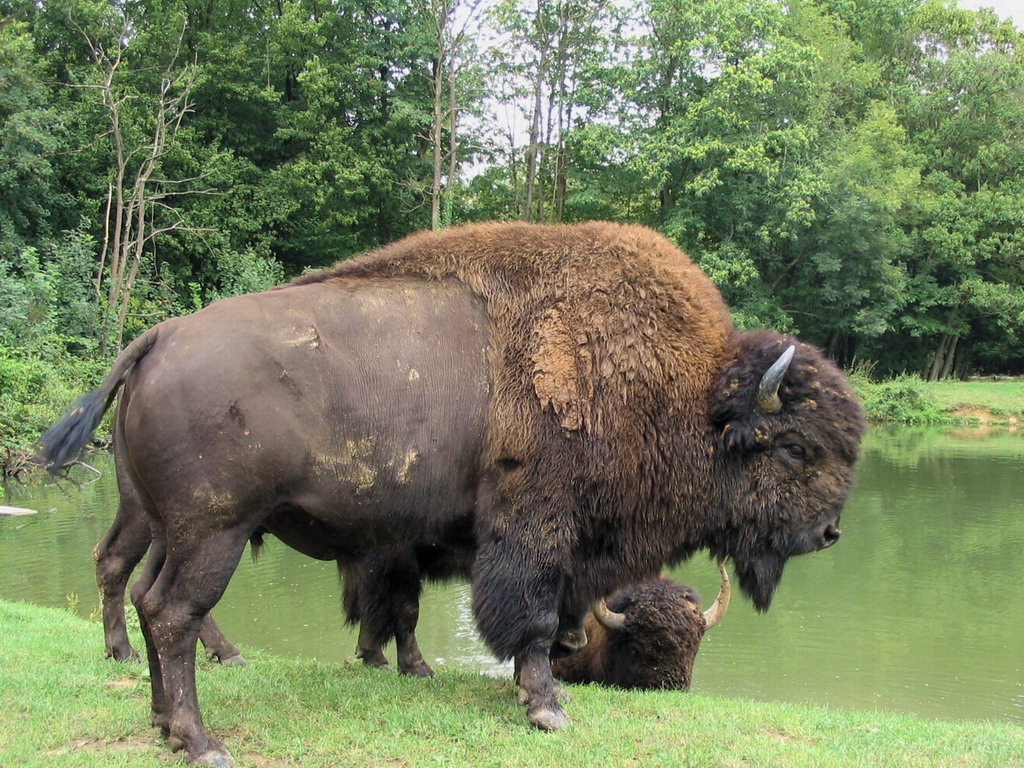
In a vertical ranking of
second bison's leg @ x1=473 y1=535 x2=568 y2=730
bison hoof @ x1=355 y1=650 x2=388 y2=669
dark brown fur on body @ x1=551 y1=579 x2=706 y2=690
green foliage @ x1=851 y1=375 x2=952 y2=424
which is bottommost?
green foliage @ x1=851 y1=375 x2=952 y2=424

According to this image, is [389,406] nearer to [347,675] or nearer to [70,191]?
[347,675]

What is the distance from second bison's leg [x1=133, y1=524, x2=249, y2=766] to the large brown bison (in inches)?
0.4

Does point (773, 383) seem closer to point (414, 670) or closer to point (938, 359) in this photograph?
Result: point (414, 670)

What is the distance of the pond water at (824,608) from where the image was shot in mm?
9258

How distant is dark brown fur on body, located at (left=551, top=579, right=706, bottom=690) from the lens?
793 centimetres

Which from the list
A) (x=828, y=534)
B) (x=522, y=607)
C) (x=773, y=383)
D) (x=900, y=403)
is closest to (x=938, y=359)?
(x=900, y=403)

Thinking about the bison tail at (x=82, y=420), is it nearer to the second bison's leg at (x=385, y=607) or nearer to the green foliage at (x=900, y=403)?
the second bison's leg at (x=385, y=607)

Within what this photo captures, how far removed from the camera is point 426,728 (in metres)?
4.84

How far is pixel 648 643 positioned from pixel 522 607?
3.35 meters

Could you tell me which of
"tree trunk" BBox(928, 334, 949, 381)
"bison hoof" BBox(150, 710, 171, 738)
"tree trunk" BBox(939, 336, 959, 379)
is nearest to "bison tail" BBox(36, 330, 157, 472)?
"bison hoof" BBox(150, 710, 171, 738)

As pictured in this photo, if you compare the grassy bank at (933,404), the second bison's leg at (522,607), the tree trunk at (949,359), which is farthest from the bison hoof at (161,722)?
the tree trunk at (949,359)

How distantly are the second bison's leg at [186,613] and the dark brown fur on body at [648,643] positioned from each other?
4.38 m

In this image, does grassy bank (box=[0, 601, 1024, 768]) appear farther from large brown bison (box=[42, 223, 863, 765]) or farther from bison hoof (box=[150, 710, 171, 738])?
large brown bison (box=[42, 223, 863, 765])

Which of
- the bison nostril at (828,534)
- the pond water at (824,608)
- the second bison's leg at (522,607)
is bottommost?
the pond water at (824,608)
